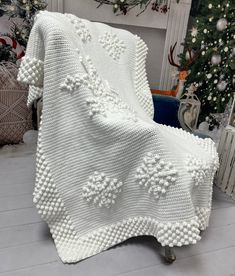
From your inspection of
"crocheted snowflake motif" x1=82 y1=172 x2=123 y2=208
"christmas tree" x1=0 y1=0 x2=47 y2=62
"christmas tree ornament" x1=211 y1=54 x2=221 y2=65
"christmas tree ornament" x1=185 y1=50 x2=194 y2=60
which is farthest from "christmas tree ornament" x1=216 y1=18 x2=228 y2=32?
"crocheted snowflake motif" x1=82 y1=172 x2=123 y2=208

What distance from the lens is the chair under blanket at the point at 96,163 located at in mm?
893

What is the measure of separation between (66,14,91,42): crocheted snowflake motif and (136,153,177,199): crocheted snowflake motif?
557mm

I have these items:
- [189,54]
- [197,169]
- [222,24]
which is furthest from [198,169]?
[189,54]

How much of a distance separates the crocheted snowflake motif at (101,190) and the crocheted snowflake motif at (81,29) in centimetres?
56

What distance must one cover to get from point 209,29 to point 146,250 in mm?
1405

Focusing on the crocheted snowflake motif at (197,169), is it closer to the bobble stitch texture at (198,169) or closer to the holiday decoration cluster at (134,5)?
the bobble stitch texture at (198,169)

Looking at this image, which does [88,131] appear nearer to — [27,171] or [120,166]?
[120,166]

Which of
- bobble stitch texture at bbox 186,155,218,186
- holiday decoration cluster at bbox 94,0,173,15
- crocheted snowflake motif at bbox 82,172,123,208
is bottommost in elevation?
crocheted snowflake motif at bbox 82,172,123,208

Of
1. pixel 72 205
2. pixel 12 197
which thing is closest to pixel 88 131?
pixel 72 205

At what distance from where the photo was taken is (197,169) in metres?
0.97

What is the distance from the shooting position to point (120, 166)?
95 centimetres

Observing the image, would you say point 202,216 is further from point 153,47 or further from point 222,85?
point 153,47

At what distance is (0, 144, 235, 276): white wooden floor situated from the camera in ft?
3.10

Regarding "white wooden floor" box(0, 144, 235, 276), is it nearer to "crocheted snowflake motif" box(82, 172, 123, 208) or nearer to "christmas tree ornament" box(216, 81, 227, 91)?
"crocheted snowflake motif" box(82, 172, 123, 208)
